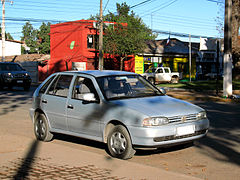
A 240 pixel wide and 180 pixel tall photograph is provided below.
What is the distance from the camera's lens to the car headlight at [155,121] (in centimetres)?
567

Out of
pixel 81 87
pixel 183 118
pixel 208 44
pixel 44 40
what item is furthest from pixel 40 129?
pixel 44 40

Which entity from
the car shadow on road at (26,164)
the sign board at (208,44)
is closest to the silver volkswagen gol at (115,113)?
the car shadow on road at (26,164)

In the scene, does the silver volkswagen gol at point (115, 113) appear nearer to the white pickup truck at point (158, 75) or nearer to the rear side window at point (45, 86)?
the rear side window at point (45, 86)

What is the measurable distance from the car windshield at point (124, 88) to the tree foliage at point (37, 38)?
80413mm

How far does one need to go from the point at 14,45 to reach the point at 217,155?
74.6m

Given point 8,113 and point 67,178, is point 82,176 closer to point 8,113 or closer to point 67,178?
point 67,178

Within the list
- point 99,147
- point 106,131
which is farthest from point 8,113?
point 106,131

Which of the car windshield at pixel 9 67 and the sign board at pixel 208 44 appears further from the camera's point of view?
the car windshield at pixel 9 67

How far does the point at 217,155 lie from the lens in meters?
6.41

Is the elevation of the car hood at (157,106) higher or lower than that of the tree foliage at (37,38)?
lower

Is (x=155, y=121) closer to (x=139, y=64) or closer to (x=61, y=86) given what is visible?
(x=61, y=86)

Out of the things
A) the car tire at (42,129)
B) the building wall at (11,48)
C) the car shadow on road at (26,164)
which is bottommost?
the car shadow on road at (26,164)

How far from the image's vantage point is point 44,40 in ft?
296

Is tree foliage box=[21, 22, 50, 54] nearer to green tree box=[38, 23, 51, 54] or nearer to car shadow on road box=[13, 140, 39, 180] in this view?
green tree box=[38, 23, 51, 54]
